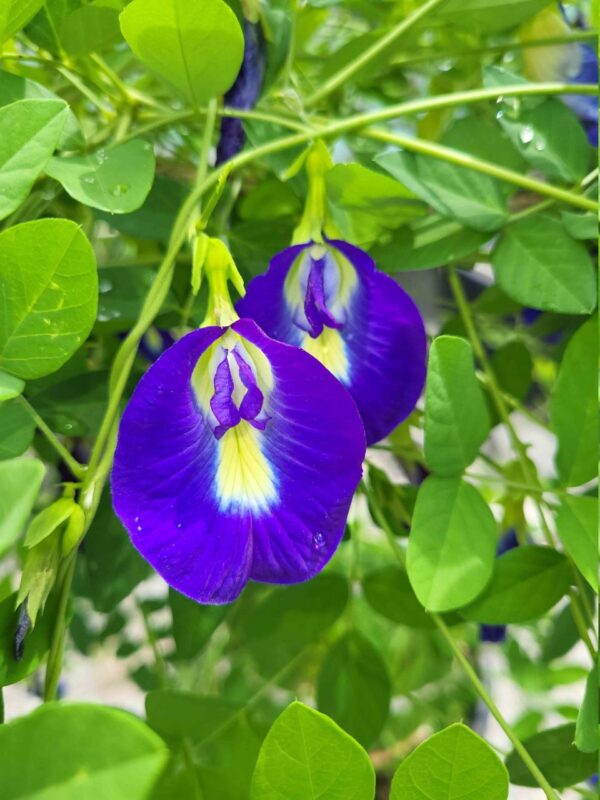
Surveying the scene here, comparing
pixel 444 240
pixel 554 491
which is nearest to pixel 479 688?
pixel 554 491

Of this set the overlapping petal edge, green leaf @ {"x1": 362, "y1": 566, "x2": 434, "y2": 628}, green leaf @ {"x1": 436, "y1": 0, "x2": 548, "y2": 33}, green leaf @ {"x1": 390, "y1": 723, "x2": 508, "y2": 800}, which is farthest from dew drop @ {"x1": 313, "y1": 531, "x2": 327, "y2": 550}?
green leaf @ {"x1": 436, "y1": 0, "x2": 548, "y2": 33}

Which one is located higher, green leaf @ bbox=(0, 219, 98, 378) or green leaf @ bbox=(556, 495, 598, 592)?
green leaf @ bbox=(0, 219, 98, 378)

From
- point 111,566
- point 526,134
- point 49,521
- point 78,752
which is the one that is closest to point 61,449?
point 49,521

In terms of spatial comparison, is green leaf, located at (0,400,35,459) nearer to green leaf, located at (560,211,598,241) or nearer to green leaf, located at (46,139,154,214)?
green leaf, located at (46,139,154,214)

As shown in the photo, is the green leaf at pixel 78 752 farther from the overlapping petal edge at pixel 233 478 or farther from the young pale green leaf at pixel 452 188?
the young pale green leaf at pixel 452 188

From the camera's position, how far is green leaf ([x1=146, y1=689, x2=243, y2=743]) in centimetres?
57

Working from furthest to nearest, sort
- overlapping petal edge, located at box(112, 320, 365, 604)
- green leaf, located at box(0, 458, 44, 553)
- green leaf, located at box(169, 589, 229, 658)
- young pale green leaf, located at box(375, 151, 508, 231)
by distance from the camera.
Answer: green leaf, located at box(169, 589, 229, 658), young pale green leaf, located at box(375, 151, 508, 231), overlapping petal edge, located at box(112, 320, 365, 604), green leaf, located at box(0, 458, 44, 553)

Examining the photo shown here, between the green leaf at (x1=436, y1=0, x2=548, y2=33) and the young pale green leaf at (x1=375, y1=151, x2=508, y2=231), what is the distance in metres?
0.10

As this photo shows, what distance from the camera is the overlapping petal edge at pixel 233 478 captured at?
1.28 feet

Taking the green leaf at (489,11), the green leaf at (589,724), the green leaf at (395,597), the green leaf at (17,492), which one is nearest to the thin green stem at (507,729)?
→ the green leaf at (589,724)

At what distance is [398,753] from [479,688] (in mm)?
1054

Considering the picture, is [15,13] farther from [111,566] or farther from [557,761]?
[557,761]

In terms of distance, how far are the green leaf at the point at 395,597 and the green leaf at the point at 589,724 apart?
168 mm

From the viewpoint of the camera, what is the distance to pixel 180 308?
58 cm
